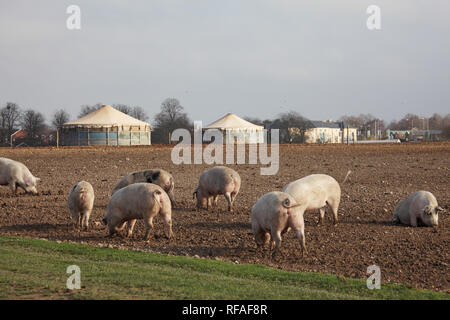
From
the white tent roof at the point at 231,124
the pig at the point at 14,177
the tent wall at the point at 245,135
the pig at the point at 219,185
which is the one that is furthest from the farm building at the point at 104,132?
the pig at the point at 219,185

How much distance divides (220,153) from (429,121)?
90.7 meters

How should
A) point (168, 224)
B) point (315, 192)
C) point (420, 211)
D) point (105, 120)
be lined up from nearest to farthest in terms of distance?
point (168, 224), point (315, 192), point (420, 211), point (105, 120)

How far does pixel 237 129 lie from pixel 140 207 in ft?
264

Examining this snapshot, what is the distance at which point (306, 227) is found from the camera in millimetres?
15828

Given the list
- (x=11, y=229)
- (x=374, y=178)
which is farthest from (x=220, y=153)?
(x=11, y=229)

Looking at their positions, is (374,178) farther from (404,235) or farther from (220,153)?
(220,153)

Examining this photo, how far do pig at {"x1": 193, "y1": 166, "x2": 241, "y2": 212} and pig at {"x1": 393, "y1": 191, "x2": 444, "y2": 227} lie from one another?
16.8 feet

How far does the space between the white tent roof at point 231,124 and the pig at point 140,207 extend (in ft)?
261

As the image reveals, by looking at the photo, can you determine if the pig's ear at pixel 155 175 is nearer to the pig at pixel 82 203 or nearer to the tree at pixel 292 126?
the pig at pixel 82 203

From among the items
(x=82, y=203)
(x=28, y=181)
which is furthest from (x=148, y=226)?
(x=28, y=181)

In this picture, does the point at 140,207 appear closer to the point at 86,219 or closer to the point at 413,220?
the point at 86,219

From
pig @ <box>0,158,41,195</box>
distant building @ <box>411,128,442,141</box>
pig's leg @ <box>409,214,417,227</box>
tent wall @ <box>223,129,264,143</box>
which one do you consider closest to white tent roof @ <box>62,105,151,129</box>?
tent wall @ <box>223,129,264,143</box>

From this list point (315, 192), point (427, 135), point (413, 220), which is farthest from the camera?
point (427, 135)

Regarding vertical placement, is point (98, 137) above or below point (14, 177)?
above
